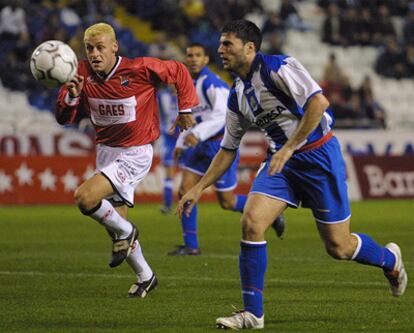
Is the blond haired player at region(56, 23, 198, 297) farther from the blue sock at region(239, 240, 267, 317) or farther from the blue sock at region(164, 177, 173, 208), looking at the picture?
the blue sock at region(164, 177, 173, 208)

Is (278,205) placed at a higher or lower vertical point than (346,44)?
higher

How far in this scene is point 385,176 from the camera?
23.2 meters

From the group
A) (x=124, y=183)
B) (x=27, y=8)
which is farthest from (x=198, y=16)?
(x=124, y=183)

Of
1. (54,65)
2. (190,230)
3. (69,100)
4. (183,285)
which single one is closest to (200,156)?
(190,230)

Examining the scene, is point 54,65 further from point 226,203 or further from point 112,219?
point 226,203

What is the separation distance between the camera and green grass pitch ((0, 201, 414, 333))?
24.2 ft

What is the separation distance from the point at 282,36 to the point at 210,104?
15559 mm

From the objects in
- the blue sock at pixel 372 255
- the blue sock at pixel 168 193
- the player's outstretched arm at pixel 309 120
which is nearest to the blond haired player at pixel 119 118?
the blue sock at pixel 372 255

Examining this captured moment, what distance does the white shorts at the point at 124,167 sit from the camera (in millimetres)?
8961

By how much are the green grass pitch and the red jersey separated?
4.47 ft

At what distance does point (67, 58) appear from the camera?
332 inches

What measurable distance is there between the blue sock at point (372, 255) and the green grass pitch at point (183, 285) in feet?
1.20

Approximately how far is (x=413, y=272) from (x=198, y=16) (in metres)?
17.2

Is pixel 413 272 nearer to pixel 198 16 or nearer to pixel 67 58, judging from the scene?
pixel 67 58
